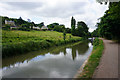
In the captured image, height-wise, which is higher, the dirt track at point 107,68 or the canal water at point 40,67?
the dirt track at point 107,68

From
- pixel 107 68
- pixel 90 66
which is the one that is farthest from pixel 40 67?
pixel 107 68

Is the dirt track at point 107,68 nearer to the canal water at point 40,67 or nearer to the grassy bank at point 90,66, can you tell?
the grassy bank at point 90,66

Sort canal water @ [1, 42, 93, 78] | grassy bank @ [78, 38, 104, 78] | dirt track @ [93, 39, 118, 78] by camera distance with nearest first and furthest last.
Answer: dirt track @ [93, 39, 118, 78], grassy bank @ [78, 38, 104, 78], canal water @ [1, 42, 93, 78]

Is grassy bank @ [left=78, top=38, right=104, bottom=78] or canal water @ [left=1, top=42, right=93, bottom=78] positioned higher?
grassy bank @ [left=78, top=38, right=104, bottom=78]

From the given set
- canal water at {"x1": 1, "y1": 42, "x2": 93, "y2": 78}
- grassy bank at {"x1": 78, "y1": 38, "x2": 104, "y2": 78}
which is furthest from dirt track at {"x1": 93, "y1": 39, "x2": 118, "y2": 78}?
canal water at {"x1": 1, "y1": 42, "x2": 93, "y2": 78}

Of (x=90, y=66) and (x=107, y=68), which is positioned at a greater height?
(x=107, y=68)

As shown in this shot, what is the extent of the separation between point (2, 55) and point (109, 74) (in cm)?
1090

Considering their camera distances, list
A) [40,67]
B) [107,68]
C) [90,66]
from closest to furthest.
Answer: [107,68]
[90,66]
[40,67]

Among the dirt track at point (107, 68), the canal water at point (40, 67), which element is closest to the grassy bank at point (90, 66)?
the dirt track at point (107, 68)

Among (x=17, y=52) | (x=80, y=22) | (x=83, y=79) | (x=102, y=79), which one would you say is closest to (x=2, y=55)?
(x=17, y=52)

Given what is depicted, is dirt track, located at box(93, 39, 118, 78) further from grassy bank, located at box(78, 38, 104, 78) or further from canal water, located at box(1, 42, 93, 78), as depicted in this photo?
canal water, located at box(1, 42, 93, 78)


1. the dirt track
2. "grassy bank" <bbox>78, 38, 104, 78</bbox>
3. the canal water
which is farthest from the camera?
the canal water

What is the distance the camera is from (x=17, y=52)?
11.7 meters

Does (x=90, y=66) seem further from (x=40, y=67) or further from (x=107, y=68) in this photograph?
(x=40, y=67)
